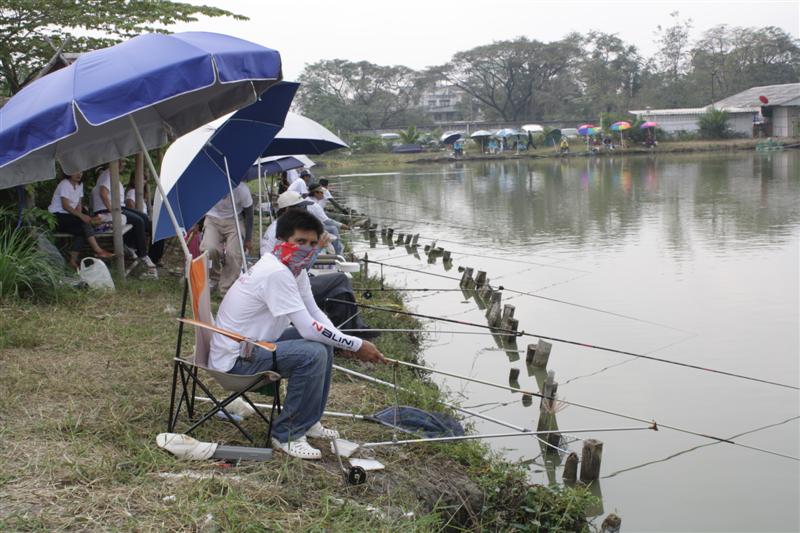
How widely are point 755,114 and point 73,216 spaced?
45.7 metres

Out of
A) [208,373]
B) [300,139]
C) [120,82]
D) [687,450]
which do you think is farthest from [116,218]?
[687,450]

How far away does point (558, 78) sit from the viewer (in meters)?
62.1

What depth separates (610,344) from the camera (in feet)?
26.8

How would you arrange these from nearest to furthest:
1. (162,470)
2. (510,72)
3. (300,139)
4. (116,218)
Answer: (162,470) < (116,218) < (300,139) < (510,72)

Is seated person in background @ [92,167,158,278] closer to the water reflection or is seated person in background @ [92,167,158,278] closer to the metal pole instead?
the metal pole

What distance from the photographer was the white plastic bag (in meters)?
7.15

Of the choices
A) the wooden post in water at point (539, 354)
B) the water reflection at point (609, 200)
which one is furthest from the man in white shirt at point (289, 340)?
the water reflection at point (609, 200)

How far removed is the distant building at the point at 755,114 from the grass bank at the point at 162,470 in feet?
147

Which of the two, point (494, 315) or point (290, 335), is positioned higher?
point (290, 335)

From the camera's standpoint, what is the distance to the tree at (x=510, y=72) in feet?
201

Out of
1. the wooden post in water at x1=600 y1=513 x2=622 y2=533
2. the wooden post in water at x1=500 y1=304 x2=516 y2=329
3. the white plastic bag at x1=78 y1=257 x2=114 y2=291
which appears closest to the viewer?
the wooden post in water at x1=600 y1=513 x2=622 y2=533

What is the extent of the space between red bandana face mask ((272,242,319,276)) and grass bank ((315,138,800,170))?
131 ft

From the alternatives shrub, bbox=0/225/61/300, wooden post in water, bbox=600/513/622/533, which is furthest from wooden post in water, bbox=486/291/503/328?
wooden post in water, bbox=600/513/622/533

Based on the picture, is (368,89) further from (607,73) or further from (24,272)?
(24,272)
